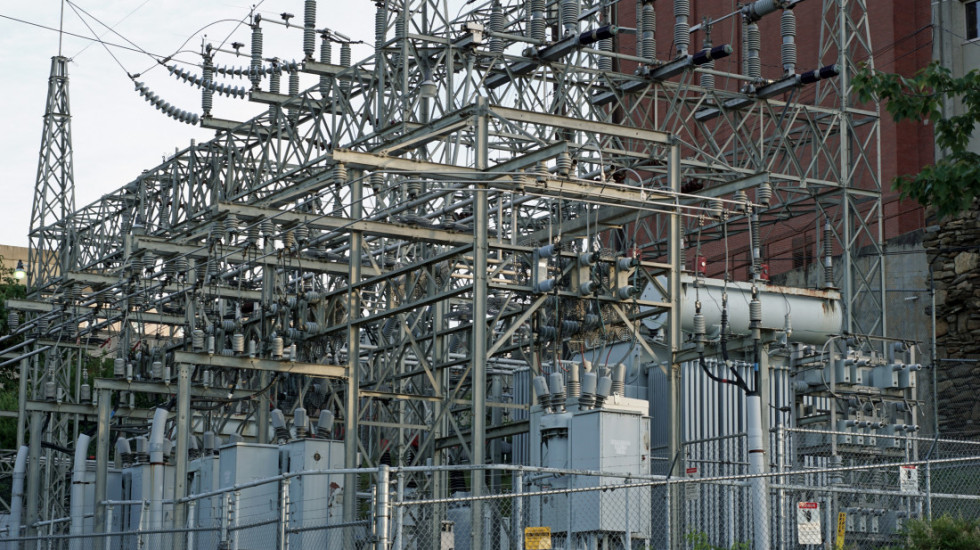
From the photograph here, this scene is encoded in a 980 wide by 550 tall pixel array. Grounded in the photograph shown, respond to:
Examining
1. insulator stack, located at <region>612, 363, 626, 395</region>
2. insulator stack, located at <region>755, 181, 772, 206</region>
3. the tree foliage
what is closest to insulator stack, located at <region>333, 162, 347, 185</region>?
insulator stack, located at <region>612, 363, 626, 395</region>

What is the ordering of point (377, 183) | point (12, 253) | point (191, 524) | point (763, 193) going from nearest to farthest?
1. point (191, 524)
2. point (763, 193)
3. point (377, 183)
4. point (12, 253)

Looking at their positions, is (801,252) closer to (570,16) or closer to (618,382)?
(570,16)

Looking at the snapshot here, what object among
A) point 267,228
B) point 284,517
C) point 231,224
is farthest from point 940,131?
point 231,224

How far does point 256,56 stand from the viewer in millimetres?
35438

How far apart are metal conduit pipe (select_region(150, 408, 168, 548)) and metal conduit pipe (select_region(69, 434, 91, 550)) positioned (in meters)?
2.34

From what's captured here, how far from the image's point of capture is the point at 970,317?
38125mm

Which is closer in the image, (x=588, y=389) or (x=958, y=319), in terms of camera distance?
(x=588, y=389)

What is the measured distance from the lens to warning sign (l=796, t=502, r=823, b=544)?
17953 mm

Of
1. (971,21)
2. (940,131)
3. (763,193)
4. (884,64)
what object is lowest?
(940,131)

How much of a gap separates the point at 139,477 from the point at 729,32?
88.0ft

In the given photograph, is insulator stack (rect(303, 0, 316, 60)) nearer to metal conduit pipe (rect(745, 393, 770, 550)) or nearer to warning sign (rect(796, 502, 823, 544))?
metal conduit pipe (rect(745, 393, 770, 550))

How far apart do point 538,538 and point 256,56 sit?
67.7ft

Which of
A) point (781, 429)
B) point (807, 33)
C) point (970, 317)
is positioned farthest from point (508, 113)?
point (807, 33)

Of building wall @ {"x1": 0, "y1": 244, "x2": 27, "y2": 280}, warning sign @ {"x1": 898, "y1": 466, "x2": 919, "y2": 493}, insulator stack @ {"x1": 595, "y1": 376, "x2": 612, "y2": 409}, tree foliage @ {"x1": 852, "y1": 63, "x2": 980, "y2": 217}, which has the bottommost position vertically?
warning sign @ {"x1": 898, "y1": 466, "x2": 919, "y2": 493}
